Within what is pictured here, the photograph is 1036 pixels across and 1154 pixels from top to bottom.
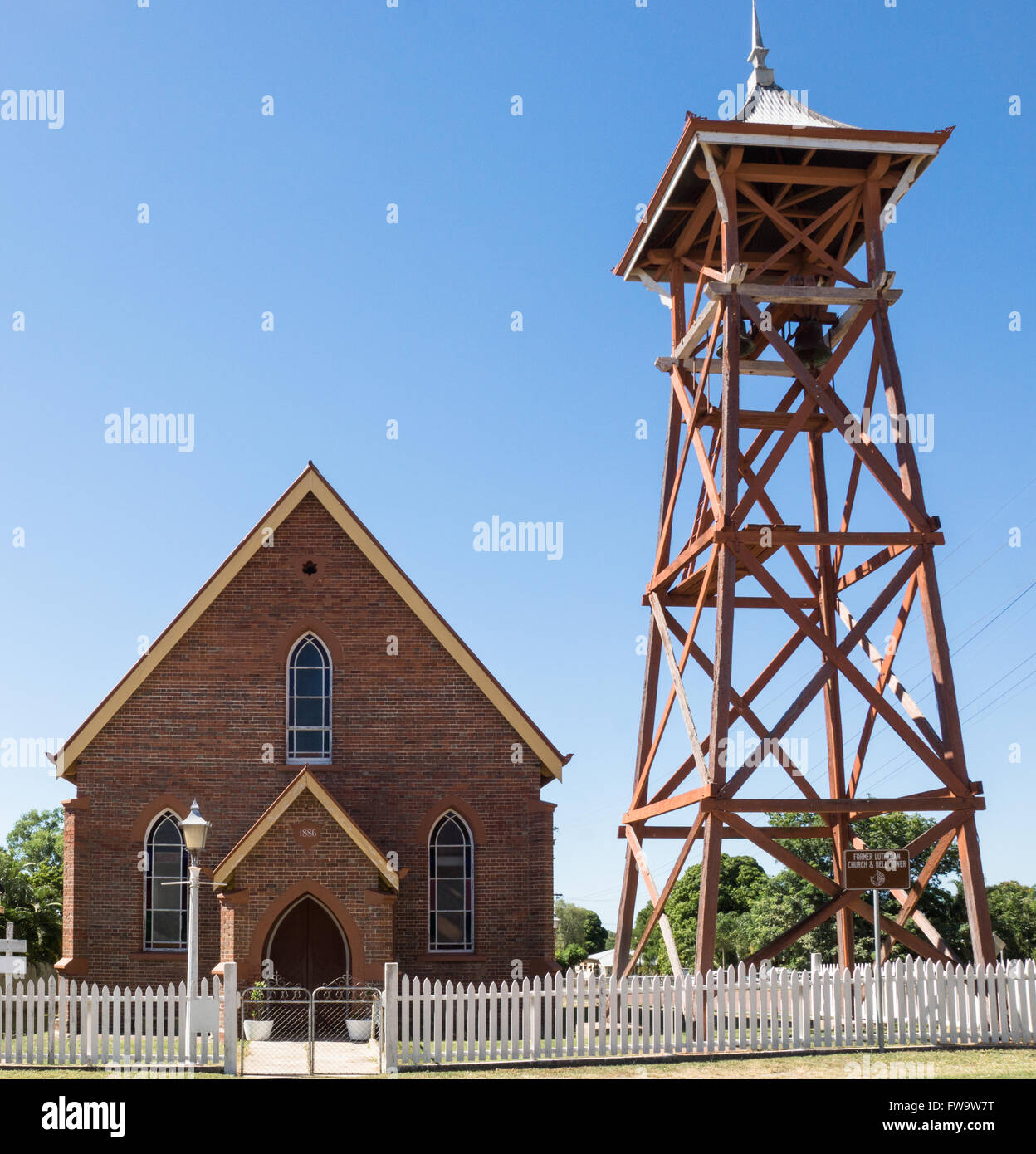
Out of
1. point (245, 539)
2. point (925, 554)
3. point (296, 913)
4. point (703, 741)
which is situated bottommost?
point (296, 913)

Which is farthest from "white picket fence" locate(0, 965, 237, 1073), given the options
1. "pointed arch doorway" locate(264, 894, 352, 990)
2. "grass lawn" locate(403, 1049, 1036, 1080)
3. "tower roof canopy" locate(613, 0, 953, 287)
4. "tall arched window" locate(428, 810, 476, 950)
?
"tower roof canopy" locate(613, 0, 953, 287)

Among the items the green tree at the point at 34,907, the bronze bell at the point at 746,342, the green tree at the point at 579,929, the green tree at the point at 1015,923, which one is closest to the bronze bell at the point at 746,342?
the bronze bell at the point at 746,342

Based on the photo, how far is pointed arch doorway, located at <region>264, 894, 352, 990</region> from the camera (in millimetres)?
24000

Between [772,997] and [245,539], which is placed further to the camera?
[245,539]

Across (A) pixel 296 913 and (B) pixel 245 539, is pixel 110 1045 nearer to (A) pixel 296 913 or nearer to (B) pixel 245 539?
(A) pixel 296 913

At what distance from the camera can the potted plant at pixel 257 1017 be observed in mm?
22375

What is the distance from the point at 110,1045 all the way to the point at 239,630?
27.2 feet

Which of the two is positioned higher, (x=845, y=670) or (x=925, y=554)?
(x=925, y=554)

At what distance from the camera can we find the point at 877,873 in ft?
61.8

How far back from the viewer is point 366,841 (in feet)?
75.9

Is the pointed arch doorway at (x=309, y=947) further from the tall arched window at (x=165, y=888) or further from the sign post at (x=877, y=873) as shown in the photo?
the sign post at (x=877, y=873)

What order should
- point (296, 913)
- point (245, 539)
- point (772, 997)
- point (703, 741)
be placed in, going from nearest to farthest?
point (772, 997), point (703, 741), point (296, 913), point (245, 539)

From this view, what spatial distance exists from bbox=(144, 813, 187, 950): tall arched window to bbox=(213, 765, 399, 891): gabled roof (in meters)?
2.17

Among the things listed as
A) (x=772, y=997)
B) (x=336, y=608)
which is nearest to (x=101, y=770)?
(x=336, y=608)
